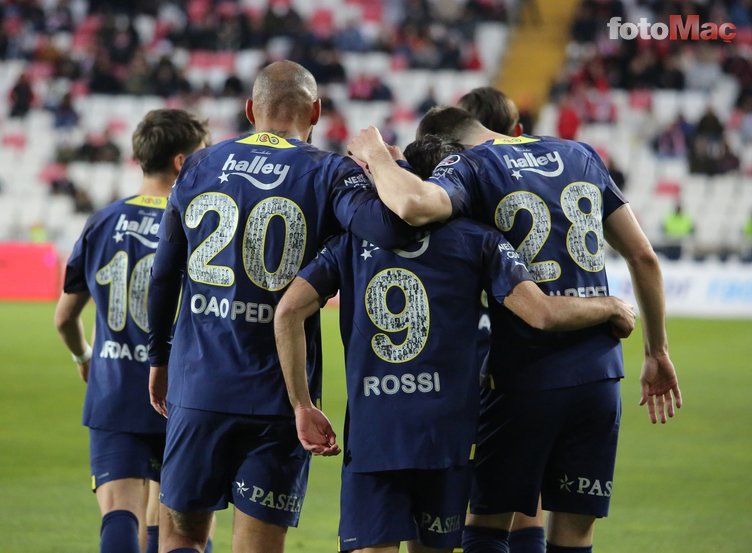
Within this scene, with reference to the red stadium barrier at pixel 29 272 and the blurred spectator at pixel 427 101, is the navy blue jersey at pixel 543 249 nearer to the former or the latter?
the red stadium barrier at pixel 29 272

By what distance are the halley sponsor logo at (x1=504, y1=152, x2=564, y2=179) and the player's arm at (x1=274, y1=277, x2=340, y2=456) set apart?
2.94 ft

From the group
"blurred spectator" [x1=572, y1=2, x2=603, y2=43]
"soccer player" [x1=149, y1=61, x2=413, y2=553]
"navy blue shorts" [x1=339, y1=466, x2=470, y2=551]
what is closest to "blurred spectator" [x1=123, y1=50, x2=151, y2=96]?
"blurred spectator" [x1=572, y1=2, x2=603, y2=43]

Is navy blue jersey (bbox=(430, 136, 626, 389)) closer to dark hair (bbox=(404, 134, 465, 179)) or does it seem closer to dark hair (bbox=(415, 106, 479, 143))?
dark hair (bbox=(404, 134, 465, 179))

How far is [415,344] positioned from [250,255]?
0.67m

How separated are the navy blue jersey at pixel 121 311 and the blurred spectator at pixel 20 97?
66.6ft

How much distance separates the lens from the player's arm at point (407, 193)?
3732mm

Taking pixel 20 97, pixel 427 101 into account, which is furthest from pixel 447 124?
pixel 20 97

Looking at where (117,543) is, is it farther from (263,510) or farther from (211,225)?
(211,225)


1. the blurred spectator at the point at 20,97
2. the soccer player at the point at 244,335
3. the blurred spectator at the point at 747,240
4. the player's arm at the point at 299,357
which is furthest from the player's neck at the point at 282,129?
the blurred spectator at the point at 20,97

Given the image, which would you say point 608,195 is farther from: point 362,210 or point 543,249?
point 362,210

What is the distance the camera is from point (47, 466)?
27.0 feet

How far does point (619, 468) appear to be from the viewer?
8320mm

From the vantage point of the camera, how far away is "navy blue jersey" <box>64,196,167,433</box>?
480 cm

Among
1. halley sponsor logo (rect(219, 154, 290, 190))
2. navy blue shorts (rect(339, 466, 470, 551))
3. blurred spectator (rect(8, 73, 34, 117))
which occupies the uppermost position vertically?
blurred spectator (rect(8, 73, 34, 117))
